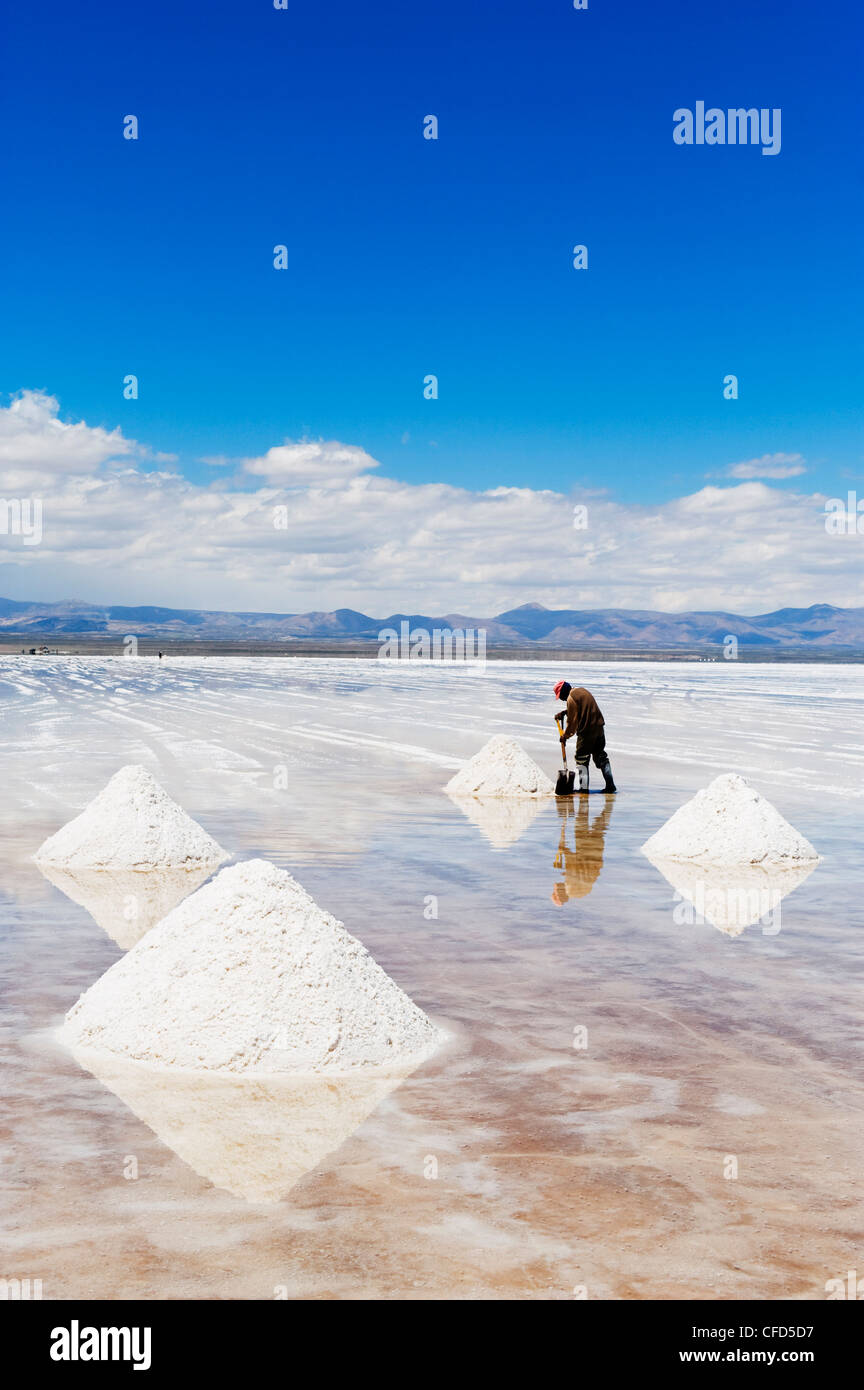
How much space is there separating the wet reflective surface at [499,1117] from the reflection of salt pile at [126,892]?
0.56 feet

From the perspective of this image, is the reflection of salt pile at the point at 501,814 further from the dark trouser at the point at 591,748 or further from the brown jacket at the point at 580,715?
the brown jacket at the point at 580,715

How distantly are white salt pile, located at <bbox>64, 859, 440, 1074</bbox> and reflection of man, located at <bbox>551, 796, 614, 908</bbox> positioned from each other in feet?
12.4

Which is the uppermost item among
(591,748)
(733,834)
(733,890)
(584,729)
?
(584,729)

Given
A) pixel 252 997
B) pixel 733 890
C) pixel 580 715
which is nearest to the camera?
pixel 252 997

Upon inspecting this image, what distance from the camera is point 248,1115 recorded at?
537cm

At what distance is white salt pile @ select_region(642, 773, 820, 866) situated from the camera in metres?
11.7

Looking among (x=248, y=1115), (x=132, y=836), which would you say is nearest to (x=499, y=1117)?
(x=248, y=1115)

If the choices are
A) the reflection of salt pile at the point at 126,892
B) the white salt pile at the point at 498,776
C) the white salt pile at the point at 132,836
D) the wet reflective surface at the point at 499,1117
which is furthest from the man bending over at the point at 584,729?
the reflection of salt pile at the point at 126,892

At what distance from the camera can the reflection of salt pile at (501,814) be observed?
13.5 metres

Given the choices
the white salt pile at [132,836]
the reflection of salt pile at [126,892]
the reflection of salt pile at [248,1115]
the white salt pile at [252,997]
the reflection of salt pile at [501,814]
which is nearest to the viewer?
the reflection of salt pile at [248,1115]

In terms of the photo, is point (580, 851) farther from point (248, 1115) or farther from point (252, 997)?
point (248, 1115)

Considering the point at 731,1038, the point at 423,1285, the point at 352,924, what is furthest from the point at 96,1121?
the point at 352,924

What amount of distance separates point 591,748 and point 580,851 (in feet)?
14.3

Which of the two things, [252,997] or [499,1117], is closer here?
[499,1117]
